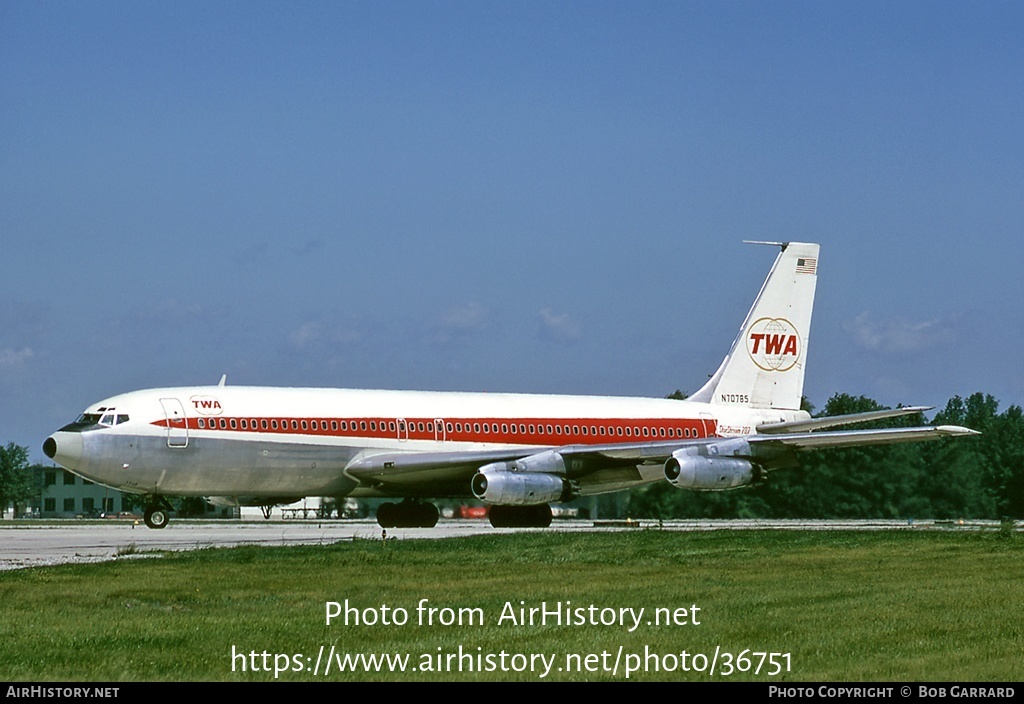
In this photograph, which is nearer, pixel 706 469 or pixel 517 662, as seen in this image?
pixel 517 662

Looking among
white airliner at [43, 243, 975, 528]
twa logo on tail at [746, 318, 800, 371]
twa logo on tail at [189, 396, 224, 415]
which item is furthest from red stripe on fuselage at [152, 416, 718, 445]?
twa logo on tail at [746, 318, 800, 371]

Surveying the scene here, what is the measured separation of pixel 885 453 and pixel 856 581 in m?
29.9

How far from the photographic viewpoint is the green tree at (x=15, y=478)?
141m

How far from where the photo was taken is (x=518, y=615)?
16922mm

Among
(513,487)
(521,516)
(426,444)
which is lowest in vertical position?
(521,516)

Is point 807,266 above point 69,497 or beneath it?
beneath

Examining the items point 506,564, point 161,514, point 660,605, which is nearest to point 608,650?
point 660,605

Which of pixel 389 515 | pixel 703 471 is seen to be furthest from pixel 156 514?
pixel 703 471

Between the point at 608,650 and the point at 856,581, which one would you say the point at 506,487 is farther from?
the point at 608,650

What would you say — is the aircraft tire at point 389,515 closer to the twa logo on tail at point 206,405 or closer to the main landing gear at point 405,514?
the main landing gear at point 405,514

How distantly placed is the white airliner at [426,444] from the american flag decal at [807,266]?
414 cm

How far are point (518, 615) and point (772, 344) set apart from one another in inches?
1483

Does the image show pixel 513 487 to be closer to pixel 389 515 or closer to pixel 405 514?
pixel 405 514
